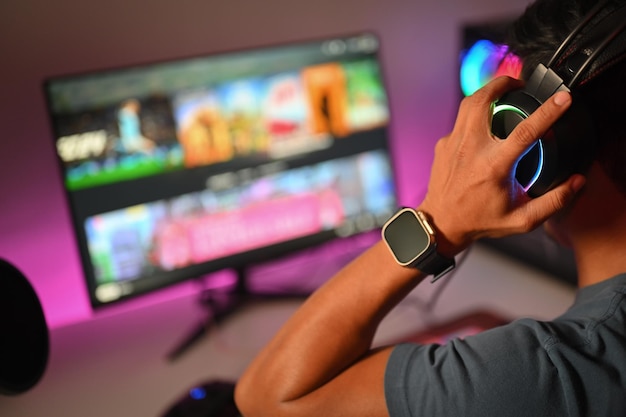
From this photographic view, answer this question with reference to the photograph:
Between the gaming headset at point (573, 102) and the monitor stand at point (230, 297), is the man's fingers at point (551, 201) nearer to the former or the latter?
the gaming headset at point (573, 102)

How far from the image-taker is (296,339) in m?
0.75

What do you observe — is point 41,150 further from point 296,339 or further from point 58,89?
point 296,339

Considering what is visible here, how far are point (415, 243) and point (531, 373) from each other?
18 cm

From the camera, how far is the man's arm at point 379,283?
2.04 ft

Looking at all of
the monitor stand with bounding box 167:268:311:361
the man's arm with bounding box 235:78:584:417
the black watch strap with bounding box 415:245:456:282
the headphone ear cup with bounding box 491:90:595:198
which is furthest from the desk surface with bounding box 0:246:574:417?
the headphone ear cup with bounding box 491:90:595:198

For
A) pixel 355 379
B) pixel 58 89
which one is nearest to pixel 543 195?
pixel 355 379

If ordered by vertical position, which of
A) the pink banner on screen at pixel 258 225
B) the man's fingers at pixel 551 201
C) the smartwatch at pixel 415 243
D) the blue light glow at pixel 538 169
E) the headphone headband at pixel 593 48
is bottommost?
the pink banner on screen at pixel 258 225

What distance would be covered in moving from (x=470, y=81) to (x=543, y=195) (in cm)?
42

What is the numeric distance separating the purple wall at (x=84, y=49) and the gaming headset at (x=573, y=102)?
83 cm

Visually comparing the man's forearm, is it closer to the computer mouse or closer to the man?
the man

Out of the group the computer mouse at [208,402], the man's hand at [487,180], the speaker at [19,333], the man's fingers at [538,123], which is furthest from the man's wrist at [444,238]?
the speaker at [19,333]

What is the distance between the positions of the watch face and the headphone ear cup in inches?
4.6

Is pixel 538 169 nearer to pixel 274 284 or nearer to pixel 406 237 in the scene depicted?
pixel 406 237

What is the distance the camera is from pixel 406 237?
2.27 ft
